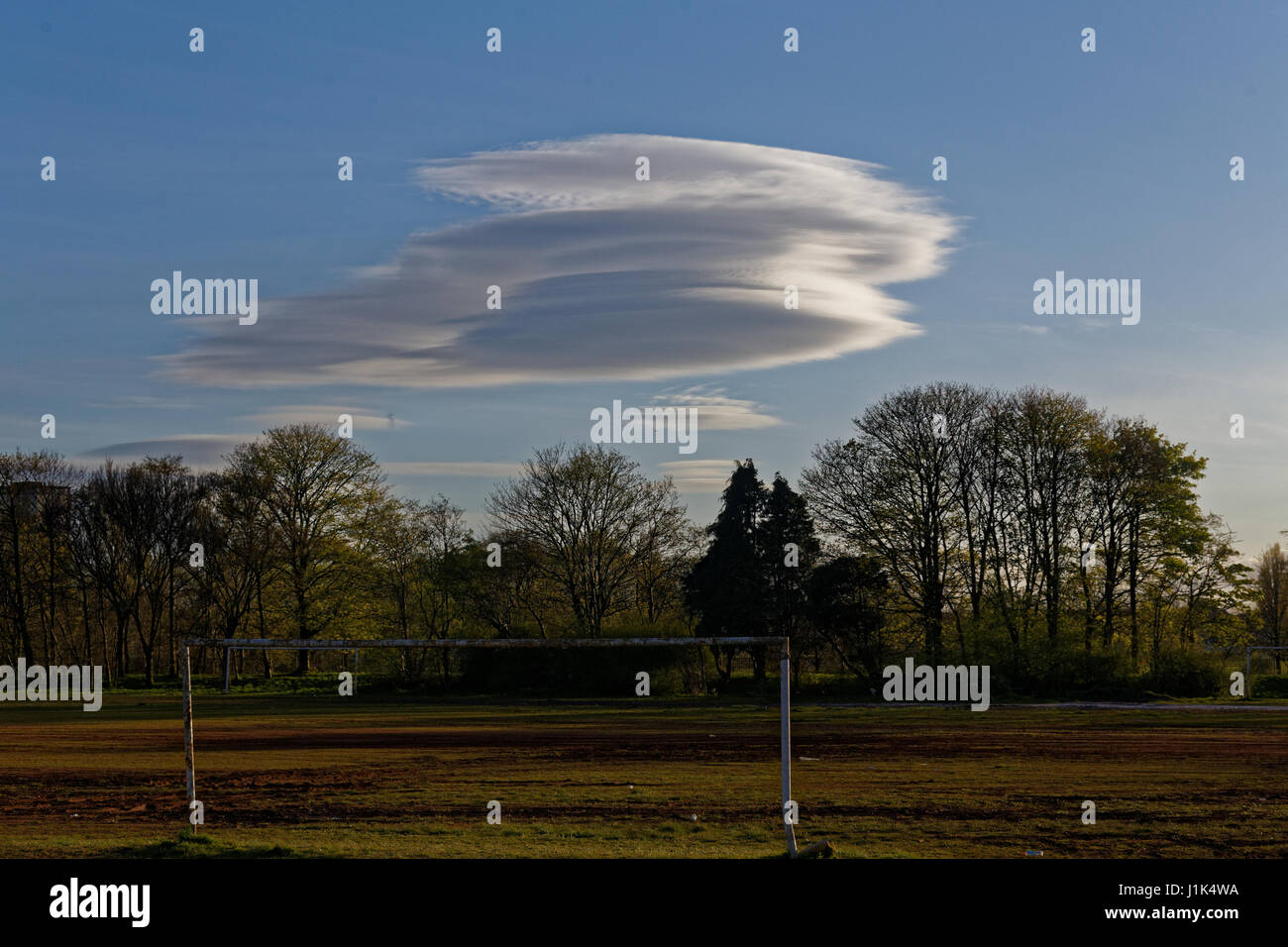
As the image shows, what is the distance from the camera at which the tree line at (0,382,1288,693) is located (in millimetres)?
48250

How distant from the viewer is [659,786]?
63.8 ft

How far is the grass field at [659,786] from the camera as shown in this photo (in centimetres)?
1405

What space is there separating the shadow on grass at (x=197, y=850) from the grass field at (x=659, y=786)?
0.17ft

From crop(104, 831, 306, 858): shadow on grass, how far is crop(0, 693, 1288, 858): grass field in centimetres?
5

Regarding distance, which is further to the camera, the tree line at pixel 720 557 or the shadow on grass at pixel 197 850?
the tree line at pixel 720 557

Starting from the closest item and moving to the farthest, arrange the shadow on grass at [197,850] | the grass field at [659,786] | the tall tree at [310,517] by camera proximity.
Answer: the shadow on grass at [197,850] → the grass field at [659,786] → the tall tree at [310,517]

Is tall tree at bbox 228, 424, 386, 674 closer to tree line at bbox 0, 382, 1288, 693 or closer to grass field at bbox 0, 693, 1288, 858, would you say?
tree line at bbox 0, 382, 1288, 693

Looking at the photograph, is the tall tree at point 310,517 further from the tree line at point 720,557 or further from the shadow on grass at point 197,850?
the shadow on grass at point 197,850

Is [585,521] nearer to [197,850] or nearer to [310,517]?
[310,517]

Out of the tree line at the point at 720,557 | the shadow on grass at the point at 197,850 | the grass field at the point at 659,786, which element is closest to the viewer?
the shadow on grass at the point at 197,850

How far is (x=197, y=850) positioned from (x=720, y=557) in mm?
40217

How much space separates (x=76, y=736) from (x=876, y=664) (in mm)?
32079

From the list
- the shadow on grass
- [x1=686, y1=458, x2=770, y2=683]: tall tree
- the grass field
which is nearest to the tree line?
[x1=686, y1=458, x2=770, y2=683]: tall tree

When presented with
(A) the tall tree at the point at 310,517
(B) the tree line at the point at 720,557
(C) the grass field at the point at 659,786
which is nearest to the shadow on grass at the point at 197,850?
(C) the grass field at the point at 659,786
